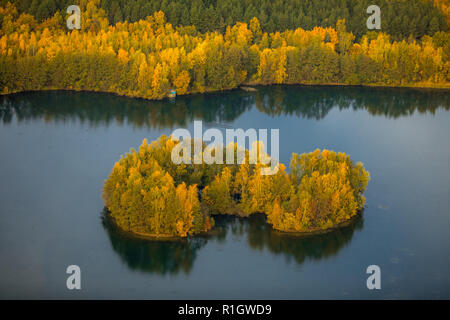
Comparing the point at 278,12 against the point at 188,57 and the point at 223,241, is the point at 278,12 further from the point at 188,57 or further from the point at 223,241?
the point at 223,241

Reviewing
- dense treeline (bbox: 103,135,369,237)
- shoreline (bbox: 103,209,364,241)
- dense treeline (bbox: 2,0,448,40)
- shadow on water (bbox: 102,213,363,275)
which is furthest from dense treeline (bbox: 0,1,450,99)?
shadow on water (bbox: 102,213,363,275)

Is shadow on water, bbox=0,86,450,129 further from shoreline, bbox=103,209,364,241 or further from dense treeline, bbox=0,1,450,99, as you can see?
shoreline, bbox=103,209,364,241

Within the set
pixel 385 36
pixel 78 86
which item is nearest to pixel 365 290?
pixel 78 86

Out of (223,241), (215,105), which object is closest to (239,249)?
(223,241)

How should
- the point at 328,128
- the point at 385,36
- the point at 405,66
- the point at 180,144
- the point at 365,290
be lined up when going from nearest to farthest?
the point at 365,290 → the point at 180,144 → the point at 328,128 → the point at 405,66 → the point at 385,36

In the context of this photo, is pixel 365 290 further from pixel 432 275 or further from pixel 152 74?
pixel 152 74

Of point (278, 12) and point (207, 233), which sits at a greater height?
point (278, 12)
